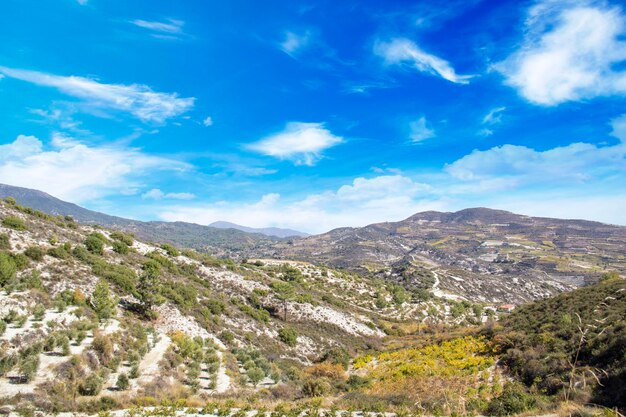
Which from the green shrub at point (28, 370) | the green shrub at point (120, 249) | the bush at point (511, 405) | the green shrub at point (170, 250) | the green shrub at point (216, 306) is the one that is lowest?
the green shrub at point (216, 306)

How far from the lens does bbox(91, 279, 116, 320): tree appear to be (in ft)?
85.5

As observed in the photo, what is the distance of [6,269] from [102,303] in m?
7.03

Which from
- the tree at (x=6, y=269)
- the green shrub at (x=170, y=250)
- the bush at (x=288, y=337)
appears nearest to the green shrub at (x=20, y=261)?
the tree at (x=6, y=269)

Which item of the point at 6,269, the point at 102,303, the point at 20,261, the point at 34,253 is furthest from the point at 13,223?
the point at 102,303

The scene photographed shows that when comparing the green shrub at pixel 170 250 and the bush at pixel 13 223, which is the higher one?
the bush at pixel 13 223

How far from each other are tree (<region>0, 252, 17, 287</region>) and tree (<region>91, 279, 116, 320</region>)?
568 cm

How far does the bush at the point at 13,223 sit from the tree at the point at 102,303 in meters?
13.8

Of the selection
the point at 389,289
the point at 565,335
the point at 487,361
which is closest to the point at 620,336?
the point at 565,335

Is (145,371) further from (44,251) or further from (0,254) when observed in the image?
→ (44,251)

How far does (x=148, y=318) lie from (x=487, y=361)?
2883 centimetres

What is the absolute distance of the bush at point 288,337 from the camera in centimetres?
4094

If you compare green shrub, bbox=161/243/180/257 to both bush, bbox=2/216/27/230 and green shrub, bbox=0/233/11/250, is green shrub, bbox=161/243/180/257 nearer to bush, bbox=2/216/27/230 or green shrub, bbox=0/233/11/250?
bush, bbox=2/216/27/230

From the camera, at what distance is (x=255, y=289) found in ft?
178

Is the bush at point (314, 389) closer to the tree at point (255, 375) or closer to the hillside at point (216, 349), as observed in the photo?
the hillside at point (216, 349)
